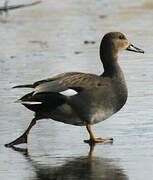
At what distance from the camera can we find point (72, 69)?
10.4 metres

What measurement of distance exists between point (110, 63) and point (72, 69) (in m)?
2.84

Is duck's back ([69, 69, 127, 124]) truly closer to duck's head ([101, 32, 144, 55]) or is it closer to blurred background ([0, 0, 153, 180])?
blurred background ([0, 0, 153, 180])

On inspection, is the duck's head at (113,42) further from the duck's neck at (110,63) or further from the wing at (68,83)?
the wing at (68,83)

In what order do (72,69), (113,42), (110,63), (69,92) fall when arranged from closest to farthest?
(69,92) → (110,63) → (113,42) → (72,69)

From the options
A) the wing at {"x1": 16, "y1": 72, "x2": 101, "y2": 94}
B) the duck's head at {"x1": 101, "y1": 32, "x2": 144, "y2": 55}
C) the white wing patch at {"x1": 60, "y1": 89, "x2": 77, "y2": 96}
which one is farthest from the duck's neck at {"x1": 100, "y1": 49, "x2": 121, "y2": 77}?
the white wing patch at {"x1": 60, "y1": 89, "x2": 77, "y2": 96}

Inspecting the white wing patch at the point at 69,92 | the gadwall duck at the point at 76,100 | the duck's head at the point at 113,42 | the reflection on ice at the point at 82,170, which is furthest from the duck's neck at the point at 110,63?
the reflection on ice at the point at 82,170

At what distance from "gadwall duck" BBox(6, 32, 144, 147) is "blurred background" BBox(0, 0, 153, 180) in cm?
18

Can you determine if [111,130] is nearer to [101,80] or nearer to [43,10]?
[101,80]

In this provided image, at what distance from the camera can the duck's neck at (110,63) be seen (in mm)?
7457

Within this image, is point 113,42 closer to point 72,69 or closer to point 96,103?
point 96,103

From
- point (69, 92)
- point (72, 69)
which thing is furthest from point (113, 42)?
point (72, 69)

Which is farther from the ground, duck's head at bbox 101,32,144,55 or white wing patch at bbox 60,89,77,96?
duck's head at bbox 101,32,144,55

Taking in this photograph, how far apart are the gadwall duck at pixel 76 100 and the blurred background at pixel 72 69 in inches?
7.2

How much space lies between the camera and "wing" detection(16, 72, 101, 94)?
672 cm
